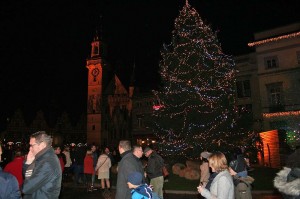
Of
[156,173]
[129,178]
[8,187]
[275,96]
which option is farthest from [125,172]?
[275,96]

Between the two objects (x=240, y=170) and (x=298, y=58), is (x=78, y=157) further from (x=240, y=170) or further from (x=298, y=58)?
(x=298, y=58)

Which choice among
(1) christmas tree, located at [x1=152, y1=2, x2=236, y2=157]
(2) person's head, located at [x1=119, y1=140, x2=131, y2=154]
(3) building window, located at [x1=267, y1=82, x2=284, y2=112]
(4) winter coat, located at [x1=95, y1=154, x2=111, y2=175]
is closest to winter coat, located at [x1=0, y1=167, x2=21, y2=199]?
(2) person's head, located at [x1=119, y1=140, x2=131, y2=154]

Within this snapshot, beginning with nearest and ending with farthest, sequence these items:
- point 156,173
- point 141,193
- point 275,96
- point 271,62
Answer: point 141,193 → point 156,173 → point 275,96 → point 271,62

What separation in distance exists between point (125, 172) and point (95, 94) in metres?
63.3

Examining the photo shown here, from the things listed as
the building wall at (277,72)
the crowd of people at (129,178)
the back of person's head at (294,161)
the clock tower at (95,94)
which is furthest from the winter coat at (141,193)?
the clock tower at (95,94)

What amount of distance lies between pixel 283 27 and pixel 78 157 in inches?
1105

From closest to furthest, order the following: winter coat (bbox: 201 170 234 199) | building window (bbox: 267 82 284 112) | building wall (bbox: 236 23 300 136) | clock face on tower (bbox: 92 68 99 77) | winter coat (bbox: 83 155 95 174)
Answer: winter coat (bbox: 201 170 234 199) < winter coat (bbox: 83 155 95 174) < building wall (bbox: 236 23 300 136) < building window (bbox: 267 82 284 112) < clock face on tower (bbox: 92 68 99 77)

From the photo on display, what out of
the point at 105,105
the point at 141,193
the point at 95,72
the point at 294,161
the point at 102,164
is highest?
the point at 95,72

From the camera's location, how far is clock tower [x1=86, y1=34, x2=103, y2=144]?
64.9 meters

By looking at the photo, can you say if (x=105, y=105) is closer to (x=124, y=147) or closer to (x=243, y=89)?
(x=243, y=89)

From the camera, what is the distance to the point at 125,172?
5.86 metres

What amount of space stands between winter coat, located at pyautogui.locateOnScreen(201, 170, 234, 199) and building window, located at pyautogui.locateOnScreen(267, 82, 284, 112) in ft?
98.4

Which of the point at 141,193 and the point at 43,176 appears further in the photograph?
the point at 141,193

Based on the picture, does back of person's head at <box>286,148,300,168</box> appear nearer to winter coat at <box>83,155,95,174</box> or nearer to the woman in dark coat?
the woman in dark coat
